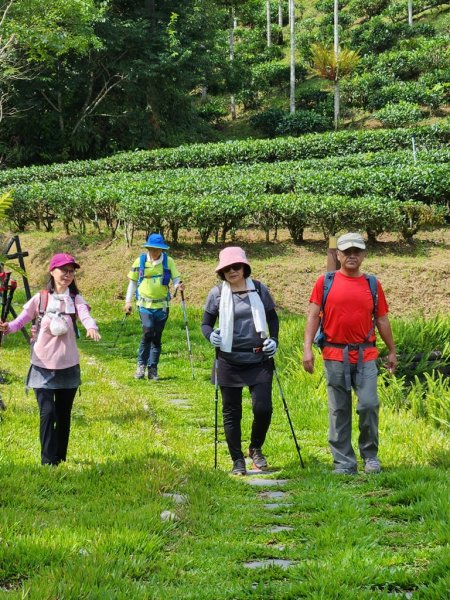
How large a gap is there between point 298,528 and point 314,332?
204 centimetres

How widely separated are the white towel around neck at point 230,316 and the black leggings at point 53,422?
4.41 ft

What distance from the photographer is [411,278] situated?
15914mm

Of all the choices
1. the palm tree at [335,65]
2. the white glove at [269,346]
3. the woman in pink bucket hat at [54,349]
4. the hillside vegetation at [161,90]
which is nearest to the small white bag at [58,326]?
the woman in pink bucket hat at [54,349]

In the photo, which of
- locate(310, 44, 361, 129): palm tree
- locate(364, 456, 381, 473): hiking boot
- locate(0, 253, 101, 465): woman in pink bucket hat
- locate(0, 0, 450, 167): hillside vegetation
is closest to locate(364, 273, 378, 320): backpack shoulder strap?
locate(364, 456, 381, 473): hiking boot

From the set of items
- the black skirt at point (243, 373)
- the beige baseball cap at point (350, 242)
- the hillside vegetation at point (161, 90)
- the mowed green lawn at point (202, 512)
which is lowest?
the mowed green lawn at point (202, 512)

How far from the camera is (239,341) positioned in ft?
20.9

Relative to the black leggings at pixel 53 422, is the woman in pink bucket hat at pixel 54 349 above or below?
above

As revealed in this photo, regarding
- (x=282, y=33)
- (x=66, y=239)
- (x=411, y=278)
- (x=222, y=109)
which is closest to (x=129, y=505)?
(x=411, y=278)

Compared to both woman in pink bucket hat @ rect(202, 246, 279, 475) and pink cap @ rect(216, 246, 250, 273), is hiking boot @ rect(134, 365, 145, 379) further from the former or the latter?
pink cap @ rect(216, 246, 250, 273)

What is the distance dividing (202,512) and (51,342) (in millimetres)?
2017

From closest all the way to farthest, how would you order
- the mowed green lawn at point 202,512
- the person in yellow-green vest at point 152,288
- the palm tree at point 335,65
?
the mowed green lawn at point 202,512 < the person in yellow-green vest at point 152,288 < the palm tree at point 335,65

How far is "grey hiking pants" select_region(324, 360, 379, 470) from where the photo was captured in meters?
6.22

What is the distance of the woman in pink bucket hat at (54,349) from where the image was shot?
6.05 m

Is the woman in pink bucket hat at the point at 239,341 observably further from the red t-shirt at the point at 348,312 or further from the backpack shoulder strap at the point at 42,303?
the backpack shoulder strap at the point at 42,303
